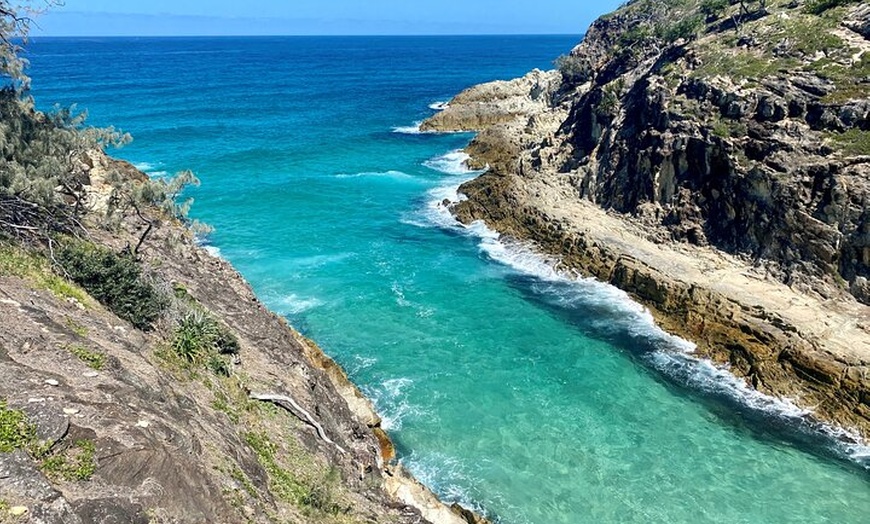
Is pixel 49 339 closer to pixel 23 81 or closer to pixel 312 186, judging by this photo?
pixel 23 81

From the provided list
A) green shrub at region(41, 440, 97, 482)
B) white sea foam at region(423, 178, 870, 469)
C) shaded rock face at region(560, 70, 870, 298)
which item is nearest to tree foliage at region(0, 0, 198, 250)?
green shrub at region(41, 440, 97, 482)

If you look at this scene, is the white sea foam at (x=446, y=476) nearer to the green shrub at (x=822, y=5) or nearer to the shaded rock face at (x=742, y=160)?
the shaded rock face at (x=742, y=160)

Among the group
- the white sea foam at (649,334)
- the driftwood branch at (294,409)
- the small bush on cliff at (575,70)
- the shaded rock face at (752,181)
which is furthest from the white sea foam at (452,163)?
the driftwood branch at (294,409)

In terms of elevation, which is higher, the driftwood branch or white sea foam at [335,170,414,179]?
the driftwood branch

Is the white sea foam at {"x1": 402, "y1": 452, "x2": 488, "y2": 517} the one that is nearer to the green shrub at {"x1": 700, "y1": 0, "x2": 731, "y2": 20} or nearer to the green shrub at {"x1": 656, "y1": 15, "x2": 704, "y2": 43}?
the green shrub at {"x1": 656, "y1": 15, "x2": 704, "y2": 43}

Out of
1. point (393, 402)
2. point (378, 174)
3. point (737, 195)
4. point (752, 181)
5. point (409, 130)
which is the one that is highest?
point (752, 181)

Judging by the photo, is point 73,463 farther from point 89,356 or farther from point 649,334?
point 649,334

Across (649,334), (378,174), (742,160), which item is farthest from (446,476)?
(378,174)
